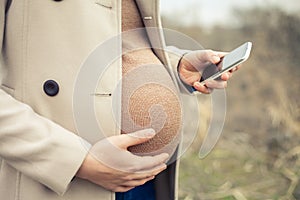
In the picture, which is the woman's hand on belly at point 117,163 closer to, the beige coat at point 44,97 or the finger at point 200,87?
the beige coat at point 44,97

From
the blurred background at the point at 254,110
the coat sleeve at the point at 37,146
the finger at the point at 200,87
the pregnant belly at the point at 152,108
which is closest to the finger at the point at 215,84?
the finger at the point at 200,87

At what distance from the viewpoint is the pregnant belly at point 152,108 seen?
1.16 meters

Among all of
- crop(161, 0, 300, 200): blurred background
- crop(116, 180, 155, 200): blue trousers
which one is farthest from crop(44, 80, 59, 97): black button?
crop(161, 0, 300, 200): blurred background

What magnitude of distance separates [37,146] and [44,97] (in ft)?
0.27

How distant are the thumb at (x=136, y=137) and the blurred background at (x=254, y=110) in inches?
76.9

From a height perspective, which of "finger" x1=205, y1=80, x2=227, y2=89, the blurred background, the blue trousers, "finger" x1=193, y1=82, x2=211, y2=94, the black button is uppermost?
the black button

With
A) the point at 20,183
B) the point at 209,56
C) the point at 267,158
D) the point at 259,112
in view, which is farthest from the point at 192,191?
the point at 20,183

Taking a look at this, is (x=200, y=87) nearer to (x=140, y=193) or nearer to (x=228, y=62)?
(x=228, y=62)

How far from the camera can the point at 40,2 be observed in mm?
1108

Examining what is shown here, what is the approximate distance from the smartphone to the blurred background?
1.76 m

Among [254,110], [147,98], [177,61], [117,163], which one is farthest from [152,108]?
[254,110]

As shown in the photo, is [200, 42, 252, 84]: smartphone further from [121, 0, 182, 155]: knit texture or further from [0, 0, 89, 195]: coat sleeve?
[0, 0, 89, 195]: coat sleeve

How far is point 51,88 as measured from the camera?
3.61ft

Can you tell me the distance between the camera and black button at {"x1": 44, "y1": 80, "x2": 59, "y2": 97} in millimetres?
1097
